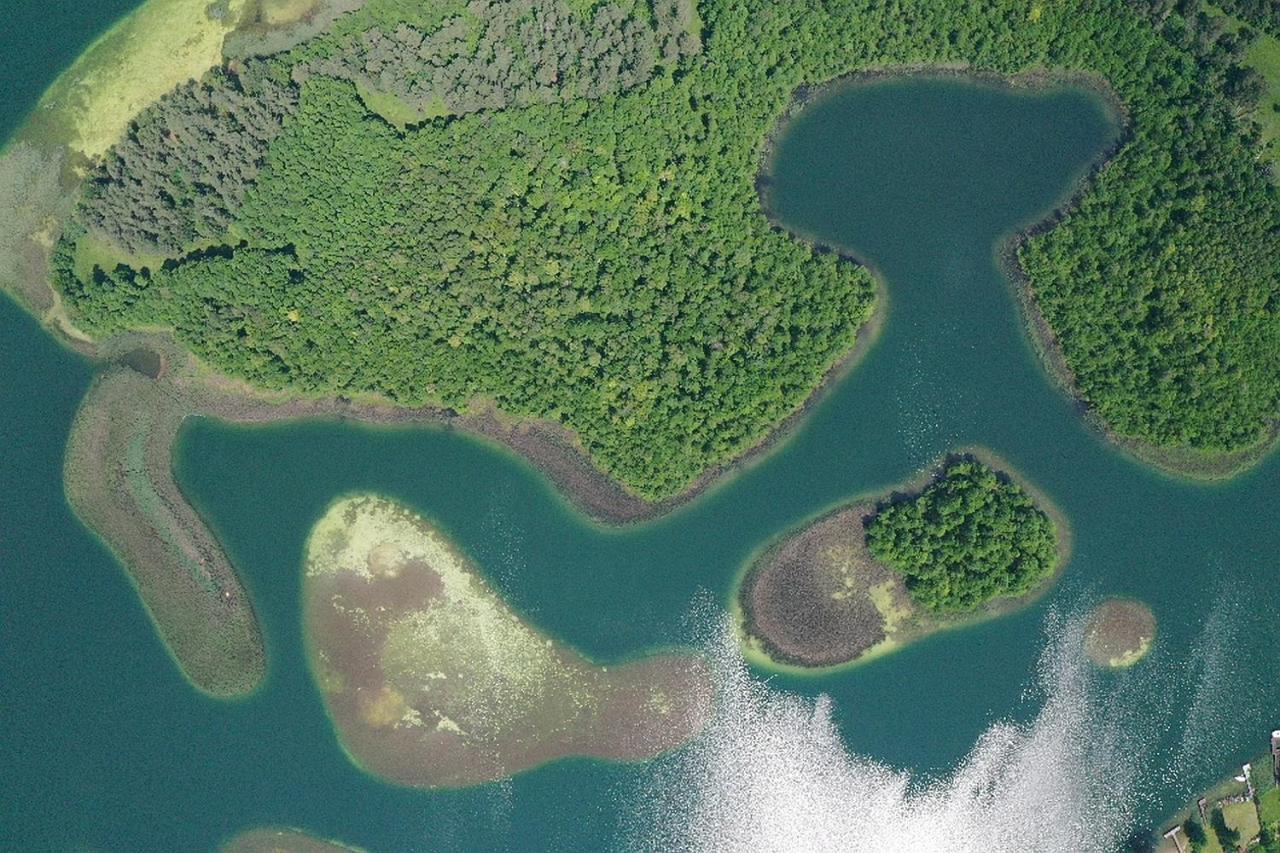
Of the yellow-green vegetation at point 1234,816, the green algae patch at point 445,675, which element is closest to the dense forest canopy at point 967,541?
the green algae patch at point 445,675

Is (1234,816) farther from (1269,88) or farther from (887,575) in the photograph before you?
(1269,88)

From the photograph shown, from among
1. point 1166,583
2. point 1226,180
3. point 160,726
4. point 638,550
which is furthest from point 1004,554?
point 160,726

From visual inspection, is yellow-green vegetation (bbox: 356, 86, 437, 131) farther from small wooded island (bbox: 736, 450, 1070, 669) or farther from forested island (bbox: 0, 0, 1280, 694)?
small wooded island (bbox: 736, 450, 1070, 669)

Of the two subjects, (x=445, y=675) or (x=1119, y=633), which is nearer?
(x=1119, y=633)

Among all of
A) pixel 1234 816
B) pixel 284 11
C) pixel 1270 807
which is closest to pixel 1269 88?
pixel 1270 807

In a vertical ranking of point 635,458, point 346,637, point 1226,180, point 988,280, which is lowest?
point 346,637

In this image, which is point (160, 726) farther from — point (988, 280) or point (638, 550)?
point (988, 280)

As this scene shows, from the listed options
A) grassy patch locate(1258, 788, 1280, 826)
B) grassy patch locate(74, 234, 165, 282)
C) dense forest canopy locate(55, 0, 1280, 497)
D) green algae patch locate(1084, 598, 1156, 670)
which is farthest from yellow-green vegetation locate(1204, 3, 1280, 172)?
grassy patch locate(74, 234, 165, 282)
